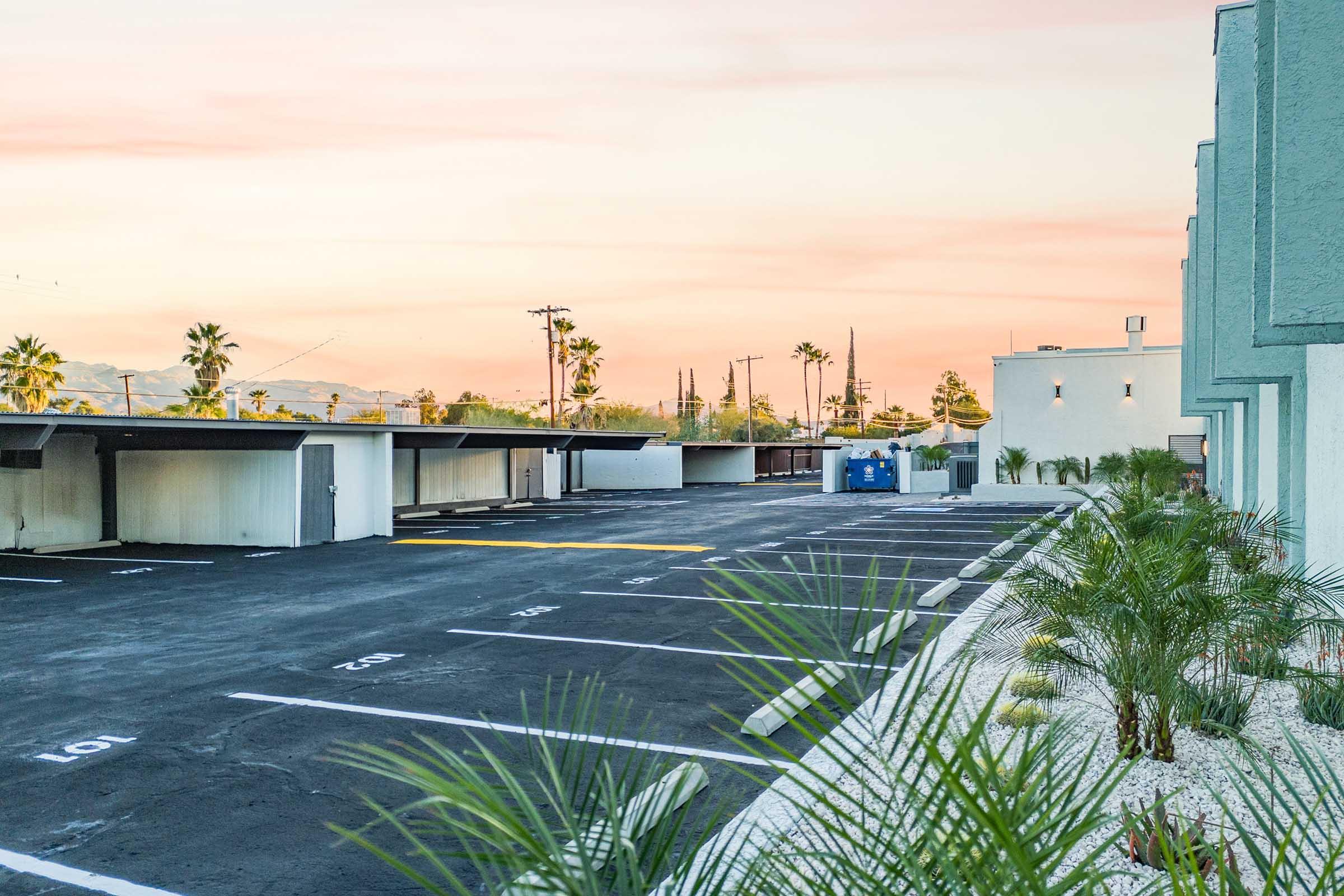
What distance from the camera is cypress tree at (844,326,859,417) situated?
118250 mm

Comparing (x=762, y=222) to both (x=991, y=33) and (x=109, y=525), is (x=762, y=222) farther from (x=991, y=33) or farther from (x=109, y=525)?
(x=109, y=525)

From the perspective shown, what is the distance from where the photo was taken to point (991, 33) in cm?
1692

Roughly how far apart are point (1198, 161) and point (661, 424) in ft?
156

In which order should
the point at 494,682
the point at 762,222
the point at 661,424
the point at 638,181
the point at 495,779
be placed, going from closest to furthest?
the point at 495,779 → the point at 494,682 → the point at 638,181 → the point at 762,222 → the point at 661,424

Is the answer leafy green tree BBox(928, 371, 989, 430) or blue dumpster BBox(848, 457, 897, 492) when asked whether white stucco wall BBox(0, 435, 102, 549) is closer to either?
blue dumpster BBox(848, 457, 897, 492)

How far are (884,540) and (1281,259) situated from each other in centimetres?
1840

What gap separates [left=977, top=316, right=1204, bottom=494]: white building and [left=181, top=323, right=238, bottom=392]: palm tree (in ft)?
142

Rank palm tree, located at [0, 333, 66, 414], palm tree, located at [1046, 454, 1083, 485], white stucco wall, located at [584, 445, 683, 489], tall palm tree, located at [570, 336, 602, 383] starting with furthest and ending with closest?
tall palm tree, located at [570, 336, 602, 383]
white stucco wall, located at [584, 445, 683, 489]
palm tree, located at [0, 333, 66, 414]
palm tree, located at [1046, 454, 1083, 485]

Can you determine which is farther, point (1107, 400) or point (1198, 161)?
point (1107, 400)

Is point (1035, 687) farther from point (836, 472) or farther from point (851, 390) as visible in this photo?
point (851, 390)

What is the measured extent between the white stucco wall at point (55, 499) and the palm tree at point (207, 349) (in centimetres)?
3398

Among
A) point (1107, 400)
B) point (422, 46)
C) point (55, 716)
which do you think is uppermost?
point (422, 46)

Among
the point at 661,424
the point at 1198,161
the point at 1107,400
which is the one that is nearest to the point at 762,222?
the point at 1198,161

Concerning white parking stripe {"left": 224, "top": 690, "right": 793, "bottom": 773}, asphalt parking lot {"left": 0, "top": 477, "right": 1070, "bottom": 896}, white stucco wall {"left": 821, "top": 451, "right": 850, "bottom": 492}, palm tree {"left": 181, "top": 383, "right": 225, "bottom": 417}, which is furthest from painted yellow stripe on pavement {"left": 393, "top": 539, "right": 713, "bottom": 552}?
white stucco wall {"left": 821, "top": 451, "right": 850, "bottom": 492}
